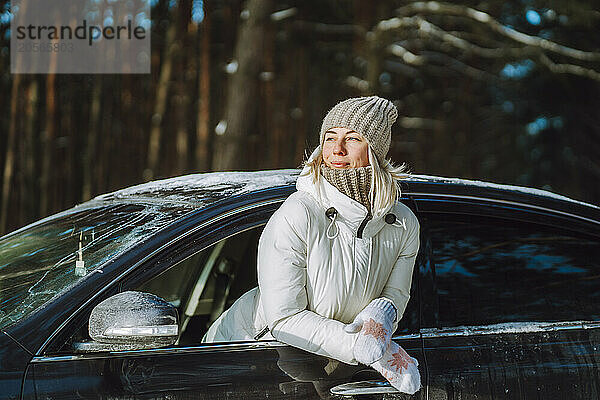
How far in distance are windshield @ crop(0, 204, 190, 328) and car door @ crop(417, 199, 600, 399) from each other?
0.85 metres

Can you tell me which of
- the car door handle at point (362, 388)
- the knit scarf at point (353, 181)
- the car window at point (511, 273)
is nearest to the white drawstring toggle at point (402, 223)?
the knit scarf at point (353, 181)

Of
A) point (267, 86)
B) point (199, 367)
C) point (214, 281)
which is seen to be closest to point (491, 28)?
point (267, 86)

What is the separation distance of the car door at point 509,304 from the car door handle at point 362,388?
14 centimetres

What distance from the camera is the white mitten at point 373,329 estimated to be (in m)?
2.01

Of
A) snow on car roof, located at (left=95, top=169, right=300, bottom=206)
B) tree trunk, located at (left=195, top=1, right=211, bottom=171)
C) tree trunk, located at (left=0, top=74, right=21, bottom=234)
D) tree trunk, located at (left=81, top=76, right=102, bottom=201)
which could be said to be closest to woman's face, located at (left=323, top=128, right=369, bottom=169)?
snow on car roof, located at (left=95, top=169, right=300, bottom=206)

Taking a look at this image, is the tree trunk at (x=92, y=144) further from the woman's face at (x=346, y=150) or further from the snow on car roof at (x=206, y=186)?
the woman's face at (x=346, y=150)

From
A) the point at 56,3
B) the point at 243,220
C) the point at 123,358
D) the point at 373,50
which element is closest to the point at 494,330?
the point at 243,220

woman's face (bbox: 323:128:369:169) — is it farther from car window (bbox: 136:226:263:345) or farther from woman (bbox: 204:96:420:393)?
car window (bbox: 136:226:263:345)

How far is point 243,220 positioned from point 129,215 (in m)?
0.45

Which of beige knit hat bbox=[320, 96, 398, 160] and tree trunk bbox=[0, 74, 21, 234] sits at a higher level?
beige knit hat bbox=[320, 96, 398, 160]

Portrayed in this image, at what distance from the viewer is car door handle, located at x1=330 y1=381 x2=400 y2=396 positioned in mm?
2148

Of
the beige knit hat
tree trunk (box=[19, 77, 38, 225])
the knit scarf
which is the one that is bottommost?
tree trunk (box=[19, 77, 38, 225])

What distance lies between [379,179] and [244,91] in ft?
17.6

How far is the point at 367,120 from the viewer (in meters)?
2.21
